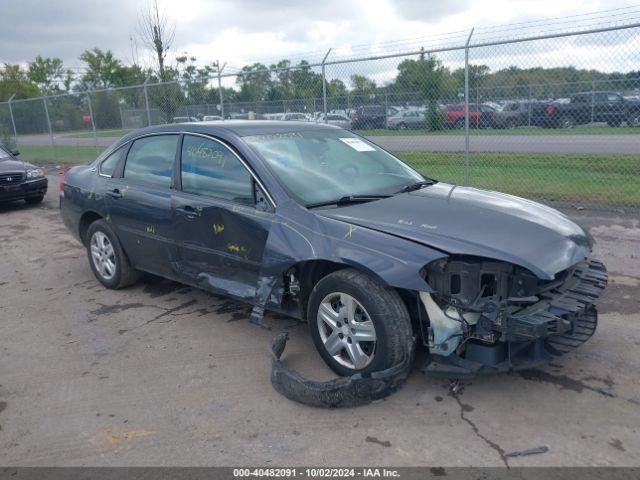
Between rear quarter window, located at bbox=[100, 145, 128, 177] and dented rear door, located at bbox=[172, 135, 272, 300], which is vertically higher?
rear quarter window, located at bbox=[100, 145, 128, 177]

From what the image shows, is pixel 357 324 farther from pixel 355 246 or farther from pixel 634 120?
pixel 634 120

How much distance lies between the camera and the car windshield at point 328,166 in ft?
13.3

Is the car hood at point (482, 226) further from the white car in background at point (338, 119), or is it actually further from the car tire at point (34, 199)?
the car tire at point (34, 199)

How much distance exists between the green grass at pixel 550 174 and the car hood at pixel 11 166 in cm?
740

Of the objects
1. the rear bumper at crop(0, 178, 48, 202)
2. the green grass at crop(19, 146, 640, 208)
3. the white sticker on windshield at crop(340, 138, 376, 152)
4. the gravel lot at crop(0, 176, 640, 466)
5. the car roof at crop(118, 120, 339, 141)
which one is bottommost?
the gravel lot at crop(0, 176, 640, 466)

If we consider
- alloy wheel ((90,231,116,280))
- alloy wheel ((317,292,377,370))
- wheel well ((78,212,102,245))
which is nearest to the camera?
alloy wheel ((317,292,377,370))

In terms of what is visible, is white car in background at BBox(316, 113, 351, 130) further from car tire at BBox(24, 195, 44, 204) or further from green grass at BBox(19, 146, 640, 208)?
car tire at BBox(24, 195, 44, 204)

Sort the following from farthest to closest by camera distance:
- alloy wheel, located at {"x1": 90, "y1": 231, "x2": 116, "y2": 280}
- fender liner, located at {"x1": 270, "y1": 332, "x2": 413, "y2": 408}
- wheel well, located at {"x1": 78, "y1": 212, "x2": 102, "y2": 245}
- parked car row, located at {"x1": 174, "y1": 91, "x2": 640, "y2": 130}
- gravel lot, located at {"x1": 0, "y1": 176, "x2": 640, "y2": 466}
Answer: parked car row, located at {"x1": 174, "y1": 91, "x2": 640, "y2": 130}, wheel well, located at {"x1": 78, "y1": 212, "x2": 102, "y2": 245}, alloy wheel, located at {"x1": 90, "y1": 231, "x2": 116, "y2": 280}, fender liner, located at {"x1": 270, "y1": 332, "x2": 413, "y2": 408}, gravel lot, located at {"x1": 0, "y1": 176, "x2": 640, "y2": 466}

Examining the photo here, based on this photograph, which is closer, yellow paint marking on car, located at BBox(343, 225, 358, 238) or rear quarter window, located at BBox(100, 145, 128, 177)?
yellow paint marking on car, located at BBox(343, 225, 358, 238)

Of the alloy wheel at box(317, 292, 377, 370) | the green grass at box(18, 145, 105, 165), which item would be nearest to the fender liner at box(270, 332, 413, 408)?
the alloy wheel at box(317, 292, 377, 370)

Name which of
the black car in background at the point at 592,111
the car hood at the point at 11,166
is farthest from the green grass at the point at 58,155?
the black car in background at the point at 592,111

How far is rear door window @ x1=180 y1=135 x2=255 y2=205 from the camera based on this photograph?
13.7ft

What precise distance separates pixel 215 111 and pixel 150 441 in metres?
11.5

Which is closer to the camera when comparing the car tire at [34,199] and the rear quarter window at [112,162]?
the rear quarter window at [112,162]
